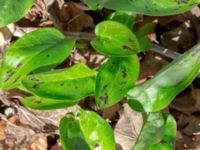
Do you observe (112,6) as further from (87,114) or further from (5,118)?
(5,118)

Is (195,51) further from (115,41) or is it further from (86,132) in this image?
(86,132)

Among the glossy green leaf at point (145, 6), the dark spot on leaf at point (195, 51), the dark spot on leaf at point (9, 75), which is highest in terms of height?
the glossy green leaf at point (145, 6)

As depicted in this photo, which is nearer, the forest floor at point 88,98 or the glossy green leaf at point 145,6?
the glossy green leaf at point 145,6

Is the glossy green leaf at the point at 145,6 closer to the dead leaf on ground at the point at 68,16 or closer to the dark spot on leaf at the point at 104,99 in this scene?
the dark spot on leaf at the point at 104,99

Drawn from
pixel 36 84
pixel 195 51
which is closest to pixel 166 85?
pixel 195 51

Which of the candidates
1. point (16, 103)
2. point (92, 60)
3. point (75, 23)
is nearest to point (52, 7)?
point (75, 23)

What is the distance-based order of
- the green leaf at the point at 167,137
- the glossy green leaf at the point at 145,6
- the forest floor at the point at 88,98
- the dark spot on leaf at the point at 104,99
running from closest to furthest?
the glossy green leaf at the point at 145,6 < the dark spot on leaf at the point at 104,99 < the green leaf at the point at 167,137 < the forest floor at the point at 88,98

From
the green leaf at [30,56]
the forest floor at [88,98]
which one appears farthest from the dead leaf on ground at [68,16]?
the green leaf at [30,56]
